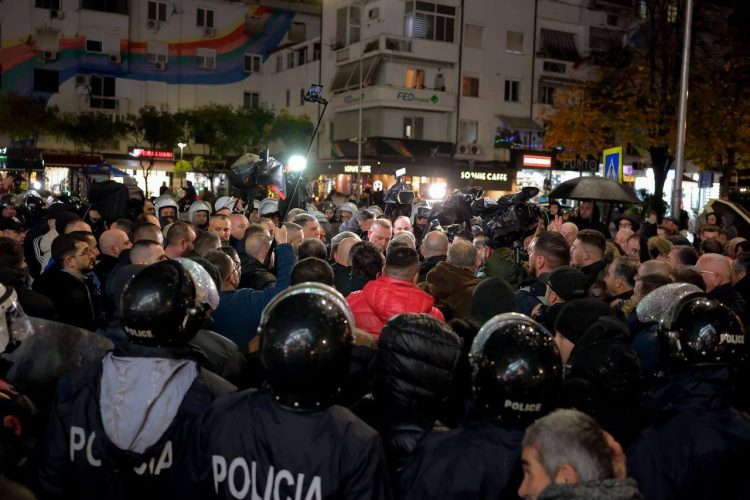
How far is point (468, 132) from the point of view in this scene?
1662 inches

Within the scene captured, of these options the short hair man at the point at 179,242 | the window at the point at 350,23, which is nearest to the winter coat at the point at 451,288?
the short hair man at the point at 179,242

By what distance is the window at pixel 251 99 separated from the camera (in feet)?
179

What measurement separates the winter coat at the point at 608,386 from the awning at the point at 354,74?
38.2 meters

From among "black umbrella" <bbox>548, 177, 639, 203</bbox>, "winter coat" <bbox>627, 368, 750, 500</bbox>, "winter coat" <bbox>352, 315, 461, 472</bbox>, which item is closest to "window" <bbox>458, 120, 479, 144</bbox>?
"black umbrella" <bbox>548, 177, 639, 203</bbox>

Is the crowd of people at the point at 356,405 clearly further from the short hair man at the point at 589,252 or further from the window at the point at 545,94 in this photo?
the window at the point at 545,94

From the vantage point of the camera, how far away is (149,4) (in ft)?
166

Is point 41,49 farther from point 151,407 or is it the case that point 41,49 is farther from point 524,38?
point 151,407

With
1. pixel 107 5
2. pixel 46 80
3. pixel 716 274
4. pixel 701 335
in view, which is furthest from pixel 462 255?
pixel 107 5

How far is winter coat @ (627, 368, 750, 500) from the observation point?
2.86 metres

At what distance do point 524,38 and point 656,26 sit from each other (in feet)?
60.5

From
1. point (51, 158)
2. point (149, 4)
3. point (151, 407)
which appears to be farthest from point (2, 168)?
point (151, 407)

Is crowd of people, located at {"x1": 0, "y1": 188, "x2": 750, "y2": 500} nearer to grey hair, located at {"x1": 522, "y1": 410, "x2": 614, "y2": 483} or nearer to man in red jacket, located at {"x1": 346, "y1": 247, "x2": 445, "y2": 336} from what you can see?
grey hair, located at {"x1": 522, "y1": 410, "x2": 614, "y2": 483}

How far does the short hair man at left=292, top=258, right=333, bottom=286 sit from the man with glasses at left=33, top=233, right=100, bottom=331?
187 centimetres

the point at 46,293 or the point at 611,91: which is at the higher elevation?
the point at 611,91
